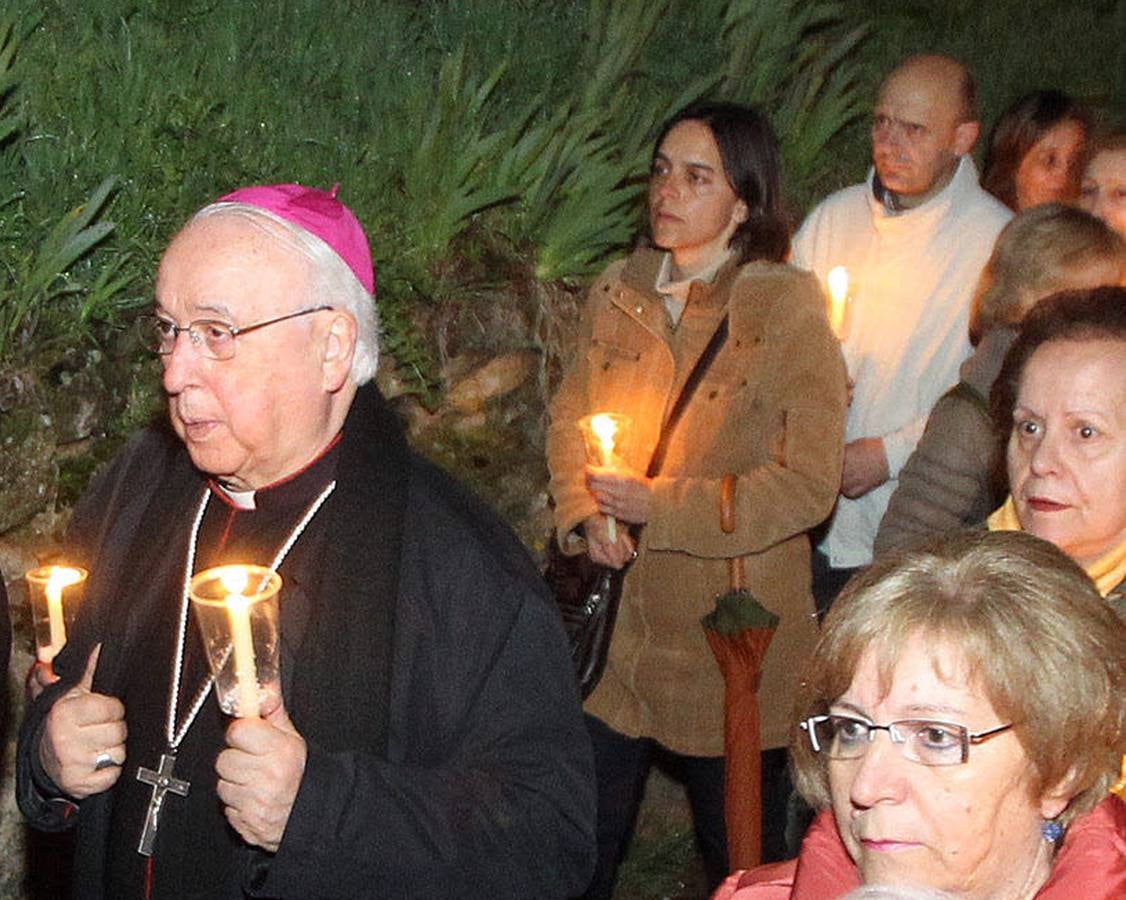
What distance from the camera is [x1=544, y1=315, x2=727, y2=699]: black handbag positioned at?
502 cm

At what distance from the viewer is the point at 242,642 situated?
2.63 m

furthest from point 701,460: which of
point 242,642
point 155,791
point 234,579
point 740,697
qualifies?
point 242,642

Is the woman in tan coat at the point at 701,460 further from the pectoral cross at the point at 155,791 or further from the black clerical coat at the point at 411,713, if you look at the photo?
the pectoral cross at the point at 155,791

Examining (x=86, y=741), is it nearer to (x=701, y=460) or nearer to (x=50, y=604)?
(x=50, y=604)

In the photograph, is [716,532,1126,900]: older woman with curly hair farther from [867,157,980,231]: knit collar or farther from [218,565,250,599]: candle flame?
[867,157,980,231]: knit collar

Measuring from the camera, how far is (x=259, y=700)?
2779mm

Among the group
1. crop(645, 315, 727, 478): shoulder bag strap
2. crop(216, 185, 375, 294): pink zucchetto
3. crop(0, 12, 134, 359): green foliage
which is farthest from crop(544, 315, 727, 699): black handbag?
crop(216, 185, 375, 294): pink zucchetto

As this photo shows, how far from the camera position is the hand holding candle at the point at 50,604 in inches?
127

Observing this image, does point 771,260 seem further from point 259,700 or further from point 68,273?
point 259,700

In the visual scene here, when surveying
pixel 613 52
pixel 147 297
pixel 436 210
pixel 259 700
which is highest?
pixel 613 52

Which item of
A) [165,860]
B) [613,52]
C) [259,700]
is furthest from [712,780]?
[613,52]

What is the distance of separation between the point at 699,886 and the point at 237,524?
3.89 metres

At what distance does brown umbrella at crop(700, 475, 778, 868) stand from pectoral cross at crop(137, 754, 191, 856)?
200 cm

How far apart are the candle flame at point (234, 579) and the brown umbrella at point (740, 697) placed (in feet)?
7.54
